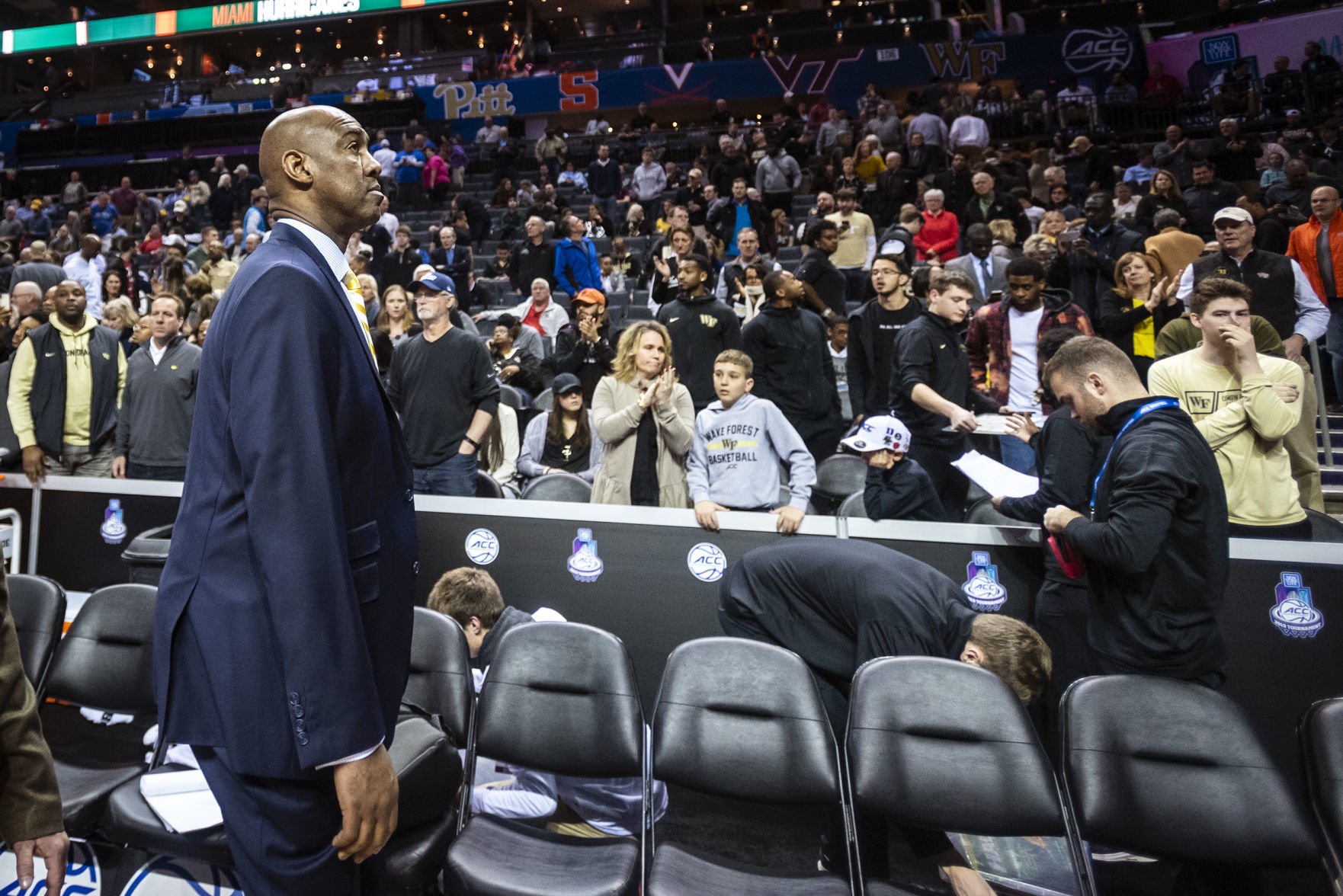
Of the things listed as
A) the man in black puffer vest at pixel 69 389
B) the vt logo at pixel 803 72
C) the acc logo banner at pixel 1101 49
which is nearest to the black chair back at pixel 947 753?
the man in black puffer vest at pixel 69 389

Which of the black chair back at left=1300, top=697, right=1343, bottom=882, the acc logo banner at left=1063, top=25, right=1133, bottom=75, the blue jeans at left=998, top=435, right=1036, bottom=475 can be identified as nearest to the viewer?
the black chair back at left=1300, top=697, right=1343, bottom=882

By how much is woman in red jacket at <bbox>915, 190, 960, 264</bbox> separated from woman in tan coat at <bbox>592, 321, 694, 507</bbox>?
442 cm

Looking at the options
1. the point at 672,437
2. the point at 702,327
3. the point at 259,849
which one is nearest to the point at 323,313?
the point at 259,849

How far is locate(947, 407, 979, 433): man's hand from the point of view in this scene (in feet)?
13.3

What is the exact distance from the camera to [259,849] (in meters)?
1.21

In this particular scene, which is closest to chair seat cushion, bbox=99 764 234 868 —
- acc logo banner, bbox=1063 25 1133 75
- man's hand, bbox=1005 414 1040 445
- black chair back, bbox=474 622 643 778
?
black chair back, bbox=474 622 643 778

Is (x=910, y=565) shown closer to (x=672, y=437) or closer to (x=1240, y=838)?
(x=1240, y=838)

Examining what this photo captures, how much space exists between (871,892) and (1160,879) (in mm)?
1025

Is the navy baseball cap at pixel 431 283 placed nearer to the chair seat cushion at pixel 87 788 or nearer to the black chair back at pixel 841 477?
the black chair back at pixel 841 477

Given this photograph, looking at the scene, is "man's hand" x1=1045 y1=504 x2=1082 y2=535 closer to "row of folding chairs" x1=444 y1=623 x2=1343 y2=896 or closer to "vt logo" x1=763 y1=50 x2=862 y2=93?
"row of folding chairs" x1=444 y1=623 x2=1343 y2=896

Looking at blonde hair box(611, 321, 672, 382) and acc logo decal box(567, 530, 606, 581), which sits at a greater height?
blonde hair box(611, 321, 672, 382)

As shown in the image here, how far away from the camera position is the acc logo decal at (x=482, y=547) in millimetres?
3963

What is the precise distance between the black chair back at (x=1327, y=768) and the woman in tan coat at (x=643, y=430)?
2688 millimetres

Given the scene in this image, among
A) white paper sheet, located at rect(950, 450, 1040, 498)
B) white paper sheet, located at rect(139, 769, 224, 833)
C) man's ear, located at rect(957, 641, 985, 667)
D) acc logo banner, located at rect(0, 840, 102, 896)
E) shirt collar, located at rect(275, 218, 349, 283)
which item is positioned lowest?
acc logo banner, located at rect(0, 840, 102, 896)
